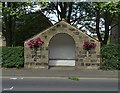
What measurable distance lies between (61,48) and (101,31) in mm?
14135

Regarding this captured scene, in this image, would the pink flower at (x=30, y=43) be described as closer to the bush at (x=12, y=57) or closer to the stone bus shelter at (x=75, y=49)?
the stone bus shelter at (x=75, y=49)

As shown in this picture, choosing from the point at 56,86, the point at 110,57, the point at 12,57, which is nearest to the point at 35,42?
the point at 12,57

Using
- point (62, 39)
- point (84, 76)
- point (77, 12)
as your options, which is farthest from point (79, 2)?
Answer: point (84, 76)

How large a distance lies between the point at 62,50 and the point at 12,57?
13.9 feet

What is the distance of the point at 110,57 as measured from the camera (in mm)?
24172

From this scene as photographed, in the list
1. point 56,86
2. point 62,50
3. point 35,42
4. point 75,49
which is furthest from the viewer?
point 62,50

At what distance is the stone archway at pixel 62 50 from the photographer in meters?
26.4

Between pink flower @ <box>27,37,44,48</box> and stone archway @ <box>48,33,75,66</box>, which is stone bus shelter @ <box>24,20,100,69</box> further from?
stone archway @ <box>48,33,75,66</box>

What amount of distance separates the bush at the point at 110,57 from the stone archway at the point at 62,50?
307 cm

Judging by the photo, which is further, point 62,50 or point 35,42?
point 62,50

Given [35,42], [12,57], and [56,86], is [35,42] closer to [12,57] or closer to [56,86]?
[12,57]

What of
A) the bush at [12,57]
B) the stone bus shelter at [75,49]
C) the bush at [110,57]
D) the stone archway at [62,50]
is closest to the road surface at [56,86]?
the bush at [110,57]

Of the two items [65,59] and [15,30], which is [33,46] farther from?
[15,30]

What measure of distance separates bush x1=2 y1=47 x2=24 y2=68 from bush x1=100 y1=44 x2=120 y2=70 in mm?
5857
